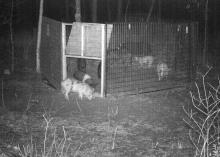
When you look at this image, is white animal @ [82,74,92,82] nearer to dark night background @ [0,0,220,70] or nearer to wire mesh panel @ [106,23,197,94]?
wire mesh panel @ [106,23,197,94]

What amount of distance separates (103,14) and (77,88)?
59.1 ft

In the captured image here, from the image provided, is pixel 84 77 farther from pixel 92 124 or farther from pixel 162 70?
pixel 92 124

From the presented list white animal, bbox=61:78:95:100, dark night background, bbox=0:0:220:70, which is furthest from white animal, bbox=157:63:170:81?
dark night background, bbox=0:0:220:70

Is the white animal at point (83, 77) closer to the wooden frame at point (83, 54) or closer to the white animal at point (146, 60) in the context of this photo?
the wooden frame at point (83, 54)

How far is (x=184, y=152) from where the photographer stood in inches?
313

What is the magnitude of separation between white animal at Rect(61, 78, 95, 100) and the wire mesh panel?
68cm

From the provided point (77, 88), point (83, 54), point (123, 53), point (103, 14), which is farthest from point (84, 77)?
point (103, 14)

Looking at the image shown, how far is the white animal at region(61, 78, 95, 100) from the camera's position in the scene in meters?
11.5

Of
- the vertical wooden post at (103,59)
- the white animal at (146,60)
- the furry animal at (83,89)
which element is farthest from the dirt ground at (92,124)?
the white animal at (146,60)

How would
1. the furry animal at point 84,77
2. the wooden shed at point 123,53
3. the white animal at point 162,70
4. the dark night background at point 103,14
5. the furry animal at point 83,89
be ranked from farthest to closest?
1. the dark night background at point 103,14
2. the white animal at point 162,70
3. the furry animal at point 84,77
4. the wooden shed at point 123,53
5. the furry animal at point 83,89

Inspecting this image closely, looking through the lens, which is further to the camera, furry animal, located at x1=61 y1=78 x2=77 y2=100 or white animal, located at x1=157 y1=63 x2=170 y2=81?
white animal, located at x1=157 y1=63 x2=170 y2=81

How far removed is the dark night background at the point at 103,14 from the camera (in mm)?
20828

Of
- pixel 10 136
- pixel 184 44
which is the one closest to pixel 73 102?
pixel 10 136

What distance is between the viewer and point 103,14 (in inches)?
1146
